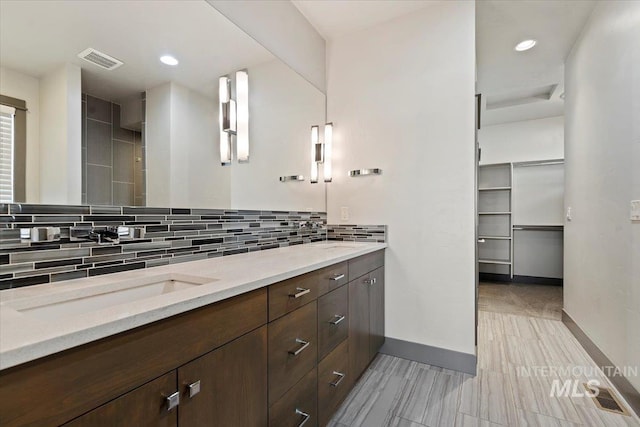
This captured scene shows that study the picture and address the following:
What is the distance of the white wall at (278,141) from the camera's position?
190cm

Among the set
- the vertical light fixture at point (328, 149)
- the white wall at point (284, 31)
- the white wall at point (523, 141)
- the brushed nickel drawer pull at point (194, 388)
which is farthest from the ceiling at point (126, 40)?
the white wall at point (523, 141)

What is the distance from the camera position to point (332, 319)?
59.4 inches

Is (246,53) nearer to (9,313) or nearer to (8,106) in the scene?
(8,106)

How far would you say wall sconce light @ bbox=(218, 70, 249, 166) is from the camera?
5.50 ft

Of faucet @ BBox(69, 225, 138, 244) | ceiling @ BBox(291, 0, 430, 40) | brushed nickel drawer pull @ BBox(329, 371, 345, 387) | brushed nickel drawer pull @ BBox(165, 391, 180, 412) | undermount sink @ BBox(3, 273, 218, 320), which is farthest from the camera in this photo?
ceiling @ BBox(291, 0, 430, 40)

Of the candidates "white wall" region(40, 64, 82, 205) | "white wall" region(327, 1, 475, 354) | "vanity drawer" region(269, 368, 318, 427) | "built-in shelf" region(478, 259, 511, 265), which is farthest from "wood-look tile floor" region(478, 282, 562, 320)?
"white wall" region(40, 64, 82, 205)

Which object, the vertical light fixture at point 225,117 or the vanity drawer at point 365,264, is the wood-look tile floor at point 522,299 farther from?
the vertical light fixture at point 225,117

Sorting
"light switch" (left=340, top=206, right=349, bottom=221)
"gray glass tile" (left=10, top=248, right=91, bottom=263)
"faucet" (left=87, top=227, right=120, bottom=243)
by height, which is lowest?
"gray glass tile" (left=10, top=248, right=91, bottom=263)

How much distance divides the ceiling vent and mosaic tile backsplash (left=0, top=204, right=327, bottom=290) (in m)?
0.56

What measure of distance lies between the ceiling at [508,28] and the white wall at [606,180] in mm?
183

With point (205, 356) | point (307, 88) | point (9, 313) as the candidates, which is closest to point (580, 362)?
point (205, 356)

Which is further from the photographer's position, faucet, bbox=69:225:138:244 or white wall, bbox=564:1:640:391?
white wall, bbox=564:1:640:391

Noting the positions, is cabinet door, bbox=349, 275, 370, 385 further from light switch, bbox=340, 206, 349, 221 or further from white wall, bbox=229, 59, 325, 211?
white wall, bbox=229, 59, 325, 211

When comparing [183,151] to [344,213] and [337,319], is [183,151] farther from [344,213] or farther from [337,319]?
[344,213]
